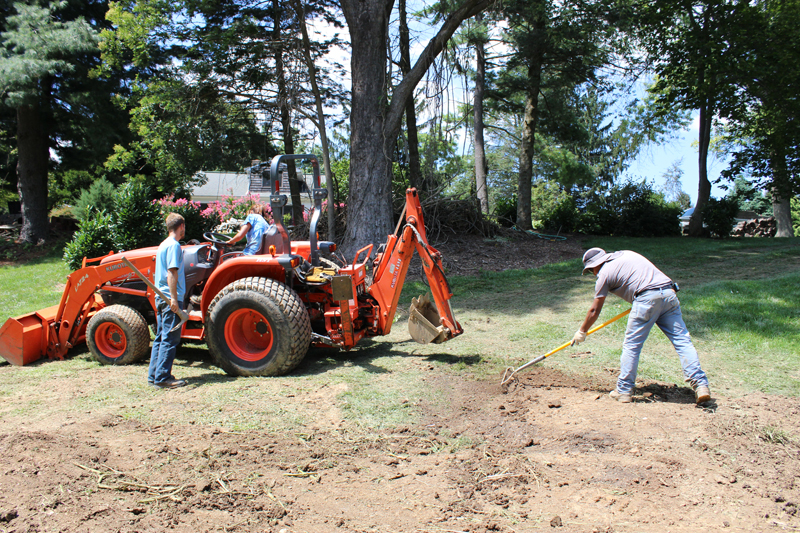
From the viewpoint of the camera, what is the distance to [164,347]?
18.3 ft

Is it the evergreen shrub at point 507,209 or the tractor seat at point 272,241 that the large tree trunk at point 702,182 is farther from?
the tractor seat at point 272,241

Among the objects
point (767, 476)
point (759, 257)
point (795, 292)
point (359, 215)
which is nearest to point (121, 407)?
point (767, 476)

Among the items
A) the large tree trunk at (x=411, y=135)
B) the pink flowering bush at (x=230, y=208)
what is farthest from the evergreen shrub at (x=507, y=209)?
the pink flowering bush at (x=230, y=208)

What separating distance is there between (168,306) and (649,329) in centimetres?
471

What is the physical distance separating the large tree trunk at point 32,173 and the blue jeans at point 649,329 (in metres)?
19.0

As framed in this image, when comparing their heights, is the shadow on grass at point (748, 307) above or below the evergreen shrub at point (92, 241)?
below

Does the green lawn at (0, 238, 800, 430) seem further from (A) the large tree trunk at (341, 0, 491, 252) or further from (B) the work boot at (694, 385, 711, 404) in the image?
(A) the large tree trunk at (341, 0, 491, 252)

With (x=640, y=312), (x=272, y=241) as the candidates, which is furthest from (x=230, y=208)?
(x=640, y=312)

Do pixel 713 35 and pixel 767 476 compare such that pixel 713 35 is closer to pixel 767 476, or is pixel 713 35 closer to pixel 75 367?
pixel 767 476

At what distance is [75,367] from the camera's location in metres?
6.37

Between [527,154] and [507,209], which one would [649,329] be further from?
[507,209]

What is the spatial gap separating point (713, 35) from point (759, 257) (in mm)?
6646

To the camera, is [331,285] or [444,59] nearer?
[331,285]

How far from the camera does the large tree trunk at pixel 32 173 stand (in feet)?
57.5
